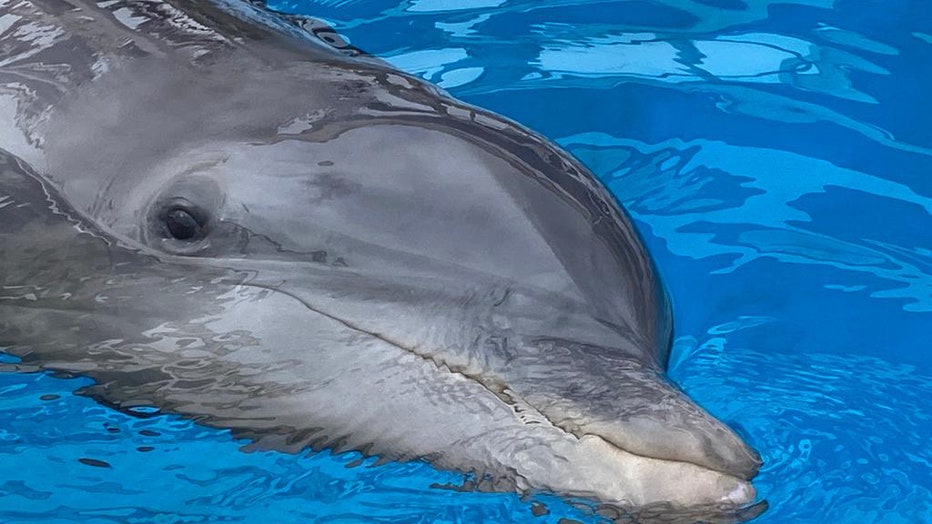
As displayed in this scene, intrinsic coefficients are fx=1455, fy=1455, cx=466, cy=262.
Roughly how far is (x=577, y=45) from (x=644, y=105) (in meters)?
0.75

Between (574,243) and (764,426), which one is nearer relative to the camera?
(574,243)

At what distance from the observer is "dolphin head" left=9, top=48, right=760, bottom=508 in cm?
339

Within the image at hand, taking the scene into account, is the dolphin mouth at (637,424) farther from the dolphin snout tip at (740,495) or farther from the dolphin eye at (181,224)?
the dolphin eye at (181,224)

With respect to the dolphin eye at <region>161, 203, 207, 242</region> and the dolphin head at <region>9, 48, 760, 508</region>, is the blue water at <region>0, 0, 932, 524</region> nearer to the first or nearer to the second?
the dolphin head at <region>9, 48, 760, 508</region>

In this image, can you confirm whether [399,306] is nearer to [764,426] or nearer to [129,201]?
[129,201]

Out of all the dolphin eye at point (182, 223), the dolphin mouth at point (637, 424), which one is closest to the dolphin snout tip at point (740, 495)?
the dolphin mouth at point (637, 424)

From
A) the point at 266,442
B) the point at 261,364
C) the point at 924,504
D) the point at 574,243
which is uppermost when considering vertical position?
the point at 574,243

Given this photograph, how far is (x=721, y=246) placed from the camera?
5.66m

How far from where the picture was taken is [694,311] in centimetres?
525

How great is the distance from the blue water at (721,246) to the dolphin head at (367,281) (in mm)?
176

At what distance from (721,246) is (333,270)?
2.38 meters

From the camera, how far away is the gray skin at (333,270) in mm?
3398

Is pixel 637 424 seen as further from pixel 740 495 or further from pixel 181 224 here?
pixel 181 224

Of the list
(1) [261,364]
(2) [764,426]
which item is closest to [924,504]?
(2) [764,426]
